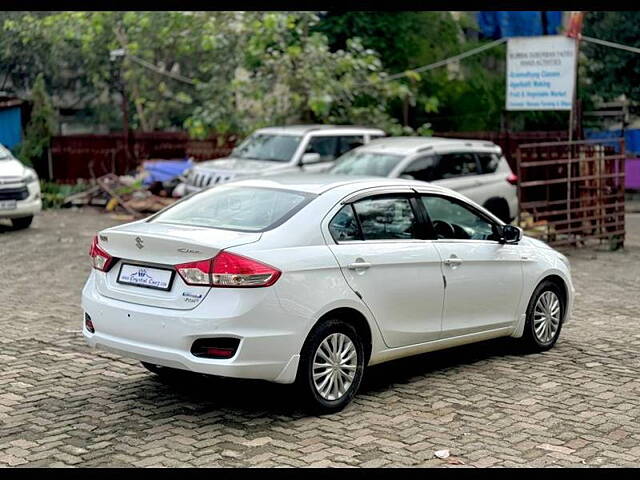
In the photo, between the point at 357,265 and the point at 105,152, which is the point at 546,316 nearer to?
the point at 357,265

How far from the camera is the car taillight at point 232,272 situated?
613cm

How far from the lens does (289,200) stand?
701cm

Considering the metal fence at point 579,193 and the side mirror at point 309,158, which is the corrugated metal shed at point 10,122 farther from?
the metal fence at point 579,193

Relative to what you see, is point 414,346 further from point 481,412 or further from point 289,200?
point 289,200

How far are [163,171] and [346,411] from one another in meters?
15.6

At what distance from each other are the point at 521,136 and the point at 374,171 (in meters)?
9.50

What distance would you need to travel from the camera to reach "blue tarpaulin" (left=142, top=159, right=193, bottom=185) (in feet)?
70.7

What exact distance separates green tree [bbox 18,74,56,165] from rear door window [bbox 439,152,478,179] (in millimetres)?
12315

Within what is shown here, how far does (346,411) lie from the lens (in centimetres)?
669

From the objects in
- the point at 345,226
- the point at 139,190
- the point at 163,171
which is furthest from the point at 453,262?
the point at 163,171

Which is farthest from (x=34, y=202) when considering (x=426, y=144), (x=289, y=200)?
(x=289, y=200)

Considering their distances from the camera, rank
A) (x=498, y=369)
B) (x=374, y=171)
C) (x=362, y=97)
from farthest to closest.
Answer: (x=362, y=97) → (x=374, y=171) → (x=498, y=369)

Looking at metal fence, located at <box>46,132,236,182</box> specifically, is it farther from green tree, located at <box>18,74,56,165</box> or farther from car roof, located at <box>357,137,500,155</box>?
car roof, located at <box>357,137,500,155</box>

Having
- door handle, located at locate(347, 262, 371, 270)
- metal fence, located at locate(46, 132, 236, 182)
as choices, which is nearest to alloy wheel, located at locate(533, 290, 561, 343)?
door handle, located at locate(347, 262, 371, 270)
